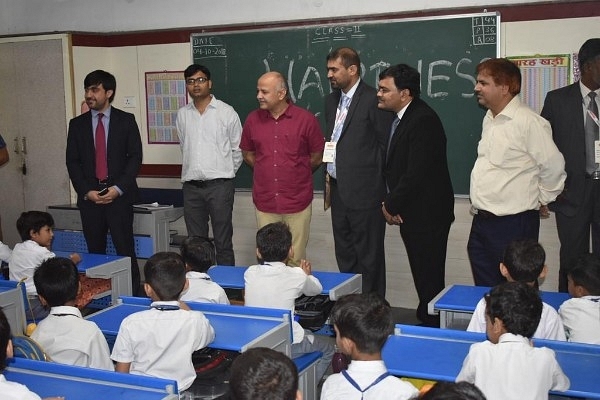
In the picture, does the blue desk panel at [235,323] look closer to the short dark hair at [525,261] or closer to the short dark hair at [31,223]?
the short dark hair at [525,261]

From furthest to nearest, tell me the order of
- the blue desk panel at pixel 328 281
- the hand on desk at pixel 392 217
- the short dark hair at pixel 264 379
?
the hand on desk at pixel 392 217, the blue desk panel at pixel 328 281, the short dark hair at pixel 264 379

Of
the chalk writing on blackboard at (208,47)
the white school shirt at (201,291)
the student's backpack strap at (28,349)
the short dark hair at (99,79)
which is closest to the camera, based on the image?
the student's backpack strap at (28,349)

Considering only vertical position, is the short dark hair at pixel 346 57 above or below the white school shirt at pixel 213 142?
above

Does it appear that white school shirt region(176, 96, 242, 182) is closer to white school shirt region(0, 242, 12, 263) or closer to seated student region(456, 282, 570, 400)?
white school shirt region(0, 242, 12, 263)

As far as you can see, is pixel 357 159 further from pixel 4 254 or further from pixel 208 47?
pixel 4 254

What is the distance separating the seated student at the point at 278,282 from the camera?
138 inches

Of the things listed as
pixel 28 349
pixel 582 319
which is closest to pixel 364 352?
pixel 582 319

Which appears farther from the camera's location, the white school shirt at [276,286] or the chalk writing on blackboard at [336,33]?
the chalk writing on blackboard at [336,33]

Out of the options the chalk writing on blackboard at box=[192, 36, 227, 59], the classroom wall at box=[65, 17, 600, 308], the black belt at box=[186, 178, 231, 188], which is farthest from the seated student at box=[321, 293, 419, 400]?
the chalk writing on blackboard at box=[192, 36, 227, 59]

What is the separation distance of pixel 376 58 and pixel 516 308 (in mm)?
3437

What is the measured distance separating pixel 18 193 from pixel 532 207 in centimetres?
500

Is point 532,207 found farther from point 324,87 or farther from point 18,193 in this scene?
point 18,193

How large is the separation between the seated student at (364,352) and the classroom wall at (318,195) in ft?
10.4

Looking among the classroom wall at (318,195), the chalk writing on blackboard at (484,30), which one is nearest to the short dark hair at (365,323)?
the classroom wall at (318,195)
